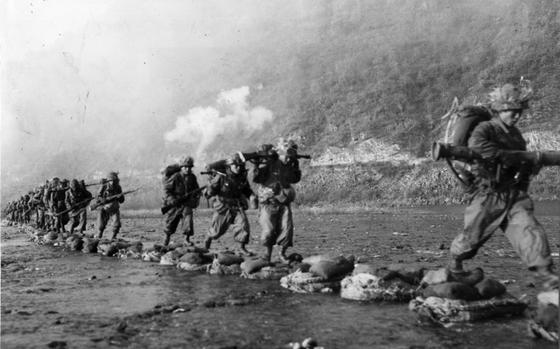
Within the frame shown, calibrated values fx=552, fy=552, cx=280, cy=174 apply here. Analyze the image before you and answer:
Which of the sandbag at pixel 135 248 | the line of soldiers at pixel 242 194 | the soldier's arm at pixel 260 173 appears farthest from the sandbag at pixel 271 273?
the sandbag at pixel 135 248

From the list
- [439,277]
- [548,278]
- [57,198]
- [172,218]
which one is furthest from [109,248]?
[548,278]

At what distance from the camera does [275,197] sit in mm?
11039

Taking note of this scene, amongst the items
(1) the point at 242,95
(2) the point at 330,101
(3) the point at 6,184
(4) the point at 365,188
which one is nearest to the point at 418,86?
(2) the point at 330,101

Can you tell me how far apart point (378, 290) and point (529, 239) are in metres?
2.70

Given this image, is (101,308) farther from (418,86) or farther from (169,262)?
(418,86)

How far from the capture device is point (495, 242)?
666 inches

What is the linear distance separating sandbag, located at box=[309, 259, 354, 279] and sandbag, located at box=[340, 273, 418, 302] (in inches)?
30.5

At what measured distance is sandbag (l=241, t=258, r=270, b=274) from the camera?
10.6 metres

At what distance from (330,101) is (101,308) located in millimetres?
55771

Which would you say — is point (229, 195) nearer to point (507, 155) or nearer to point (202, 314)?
point (202, 314)

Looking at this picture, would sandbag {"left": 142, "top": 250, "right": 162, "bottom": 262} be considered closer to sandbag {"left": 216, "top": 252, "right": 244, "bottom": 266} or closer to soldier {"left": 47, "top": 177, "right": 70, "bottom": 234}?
sandbag {"left": 216, "top": 252, "right": 244, "bottom": 266}

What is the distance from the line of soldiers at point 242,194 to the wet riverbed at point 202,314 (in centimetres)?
146

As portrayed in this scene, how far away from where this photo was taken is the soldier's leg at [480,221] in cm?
654

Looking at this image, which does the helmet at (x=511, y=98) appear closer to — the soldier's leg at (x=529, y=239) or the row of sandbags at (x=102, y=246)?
the soldier's leg at (x=529, y=239)
